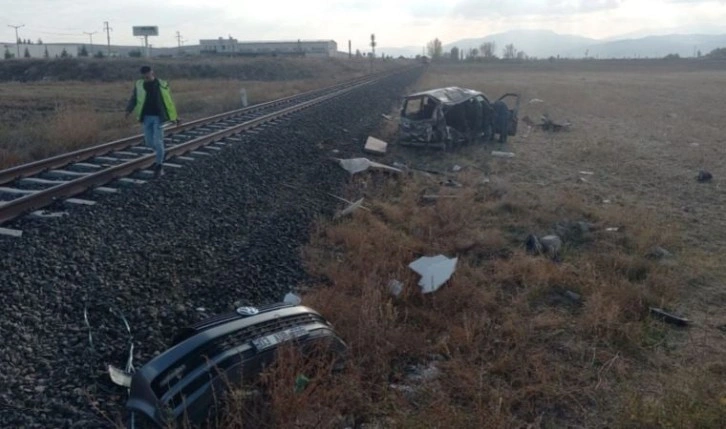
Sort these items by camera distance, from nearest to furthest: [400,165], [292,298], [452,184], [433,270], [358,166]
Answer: [292,298] → [433,270] → [452,184] → [358,166] → [400,165]

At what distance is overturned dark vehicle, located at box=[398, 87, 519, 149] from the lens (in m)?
15.7

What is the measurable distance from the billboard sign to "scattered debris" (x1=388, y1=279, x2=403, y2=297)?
11662 cm

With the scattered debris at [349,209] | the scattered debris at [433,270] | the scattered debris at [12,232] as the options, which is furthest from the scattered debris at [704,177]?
the scattered debris at [12,232]

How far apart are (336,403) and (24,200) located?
5.09 meters

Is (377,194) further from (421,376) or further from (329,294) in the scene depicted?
(421,376)

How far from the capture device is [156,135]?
393 inches

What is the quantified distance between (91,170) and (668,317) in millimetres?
8576

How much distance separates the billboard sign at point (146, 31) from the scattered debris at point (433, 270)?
11624 cm

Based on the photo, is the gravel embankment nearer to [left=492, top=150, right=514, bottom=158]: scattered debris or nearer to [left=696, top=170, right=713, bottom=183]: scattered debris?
[left=492, top=150, right=514, bottom=158]: scattered debris

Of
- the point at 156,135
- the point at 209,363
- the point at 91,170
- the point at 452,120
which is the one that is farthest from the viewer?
the point at 452,120

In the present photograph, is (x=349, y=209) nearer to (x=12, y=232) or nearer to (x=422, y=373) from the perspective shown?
(x=12, y=232)

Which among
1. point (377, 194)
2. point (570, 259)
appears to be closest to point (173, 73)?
point (377, 194)

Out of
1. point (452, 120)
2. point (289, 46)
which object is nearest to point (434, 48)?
point (289, 46)

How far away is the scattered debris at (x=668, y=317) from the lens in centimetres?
604
